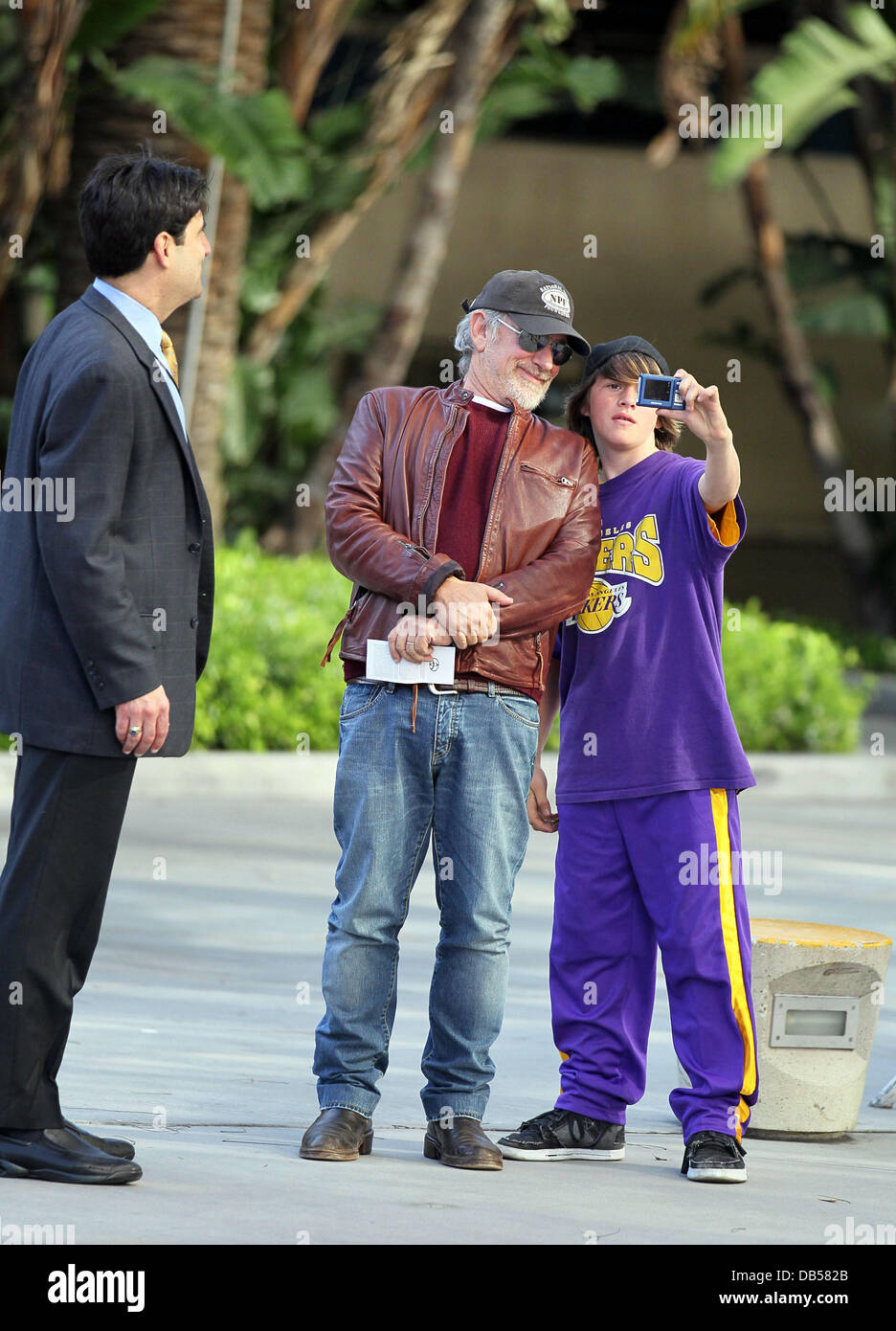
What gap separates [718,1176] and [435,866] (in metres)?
0.97

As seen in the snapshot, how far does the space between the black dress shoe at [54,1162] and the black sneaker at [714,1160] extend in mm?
1282

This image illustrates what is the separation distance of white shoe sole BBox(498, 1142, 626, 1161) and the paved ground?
0.05 m

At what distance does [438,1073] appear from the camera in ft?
14.5

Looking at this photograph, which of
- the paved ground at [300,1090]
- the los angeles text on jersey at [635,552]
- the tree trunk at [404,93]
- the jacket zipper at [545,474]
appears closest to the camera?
the paved ground at [300,1090]

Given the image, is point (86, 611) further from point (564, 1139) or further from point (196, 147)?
point (196, 147)

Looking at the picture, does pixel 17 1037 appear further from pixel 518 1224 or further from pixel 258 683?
pixel 258 683

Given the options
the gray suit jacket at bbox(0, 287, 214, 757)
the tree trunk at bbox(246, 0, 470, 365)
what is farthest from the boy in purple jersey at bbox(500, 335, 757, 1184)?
the tree trunk at bbox(246, 0, 470, 365)

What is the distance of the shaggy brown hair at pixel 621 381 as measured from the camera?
4.69m

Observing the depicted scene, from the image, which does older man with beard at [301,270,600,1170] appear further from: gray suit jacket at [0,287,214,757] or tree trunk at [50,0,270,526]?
tree trunk at [50,0,270,526]

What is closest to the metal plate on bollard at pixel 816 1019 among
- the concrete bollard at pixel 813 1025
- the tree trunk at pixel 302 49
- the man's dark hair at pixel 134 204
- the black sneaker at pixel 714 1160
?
the concrete bollard at pixel 813 1025

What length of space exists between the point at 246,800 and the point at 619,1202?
265 inches

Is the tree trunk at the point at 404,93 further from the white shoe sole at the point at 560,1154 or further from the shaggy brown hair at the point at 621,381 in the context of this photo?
the white shoe sole at the point at 560,1154
